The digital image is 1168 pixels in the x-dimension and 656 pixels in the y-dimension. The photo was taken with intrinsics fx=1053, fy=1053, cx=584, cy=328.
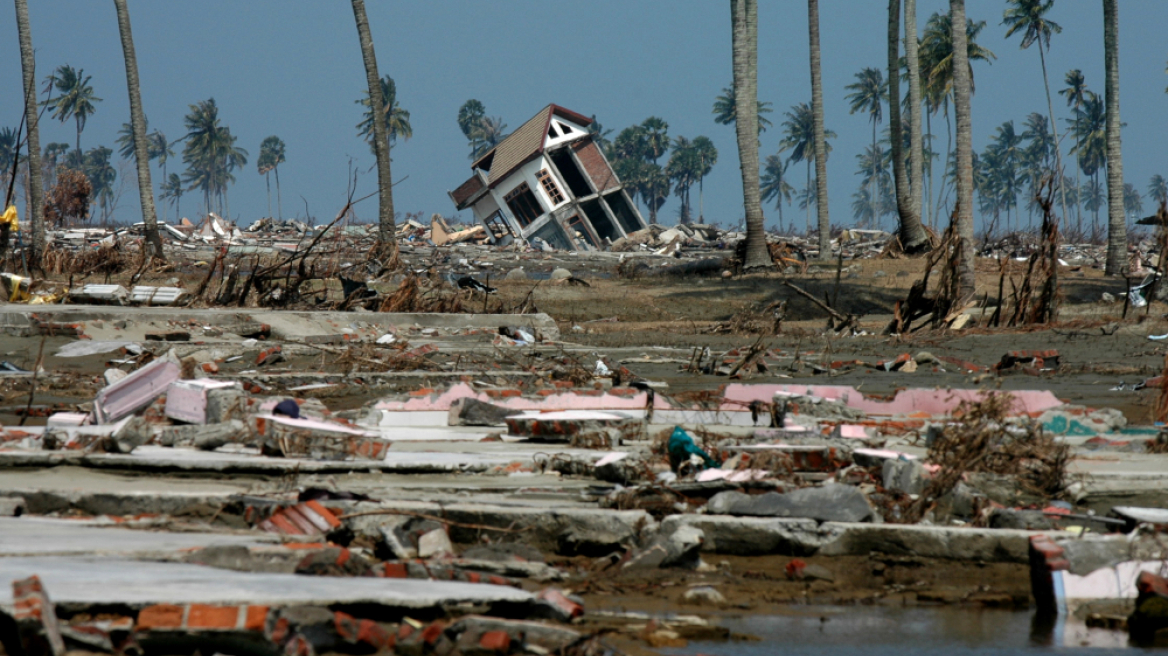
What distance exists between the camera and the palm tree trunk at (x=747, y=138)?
68.7 ft

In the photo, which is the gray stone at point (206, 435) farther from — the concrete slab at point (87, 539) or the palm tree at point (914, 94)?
the palm tree at point (914, 94)

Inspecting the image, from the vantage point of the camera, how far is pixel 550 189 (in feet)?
140

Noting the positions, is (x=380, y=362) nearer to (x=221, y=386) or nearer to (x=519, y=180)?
(x=221, y=386)

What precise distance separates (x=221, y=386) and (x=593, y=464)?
2.29 meters

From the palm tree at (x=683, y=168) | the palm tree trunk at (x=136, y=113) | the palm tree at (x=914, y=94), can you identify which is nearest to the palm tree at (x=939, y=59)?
the palm tree at (x=914, y=94)

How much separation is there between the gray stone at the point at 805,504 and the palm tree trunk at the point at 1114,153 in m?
A: 23.3

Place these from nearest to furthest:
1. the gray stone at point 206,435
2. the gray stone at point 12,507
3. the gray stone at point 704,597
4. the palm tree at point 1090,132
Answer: the gray stone at point 704,597
the gray stone at point 12,507
the gray stone at point 206,435
the palm tree at point 1090,132

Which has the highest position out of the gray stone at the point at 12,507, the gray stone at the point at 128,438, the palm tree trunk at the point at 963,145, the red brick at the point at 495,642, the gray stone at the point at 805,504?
the palm tree trunk at the point at 963,145

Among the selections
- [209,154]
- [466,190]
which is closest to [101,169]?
[209,154]

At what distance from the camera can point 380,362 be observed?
940cm

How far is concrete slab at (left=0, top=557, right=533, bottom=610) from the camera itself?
226 cm

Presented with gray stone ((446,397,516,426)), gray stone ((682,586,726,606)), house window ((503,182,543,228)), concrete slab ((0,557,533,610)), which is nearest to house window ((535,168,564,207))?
house window ((503,182,543,228))

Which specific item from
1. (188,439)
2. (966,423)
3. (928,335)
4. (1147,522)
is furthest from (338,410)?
(928,335)

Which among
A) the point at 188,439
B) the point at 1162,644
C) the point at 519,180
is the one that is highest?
the point at 519,180
